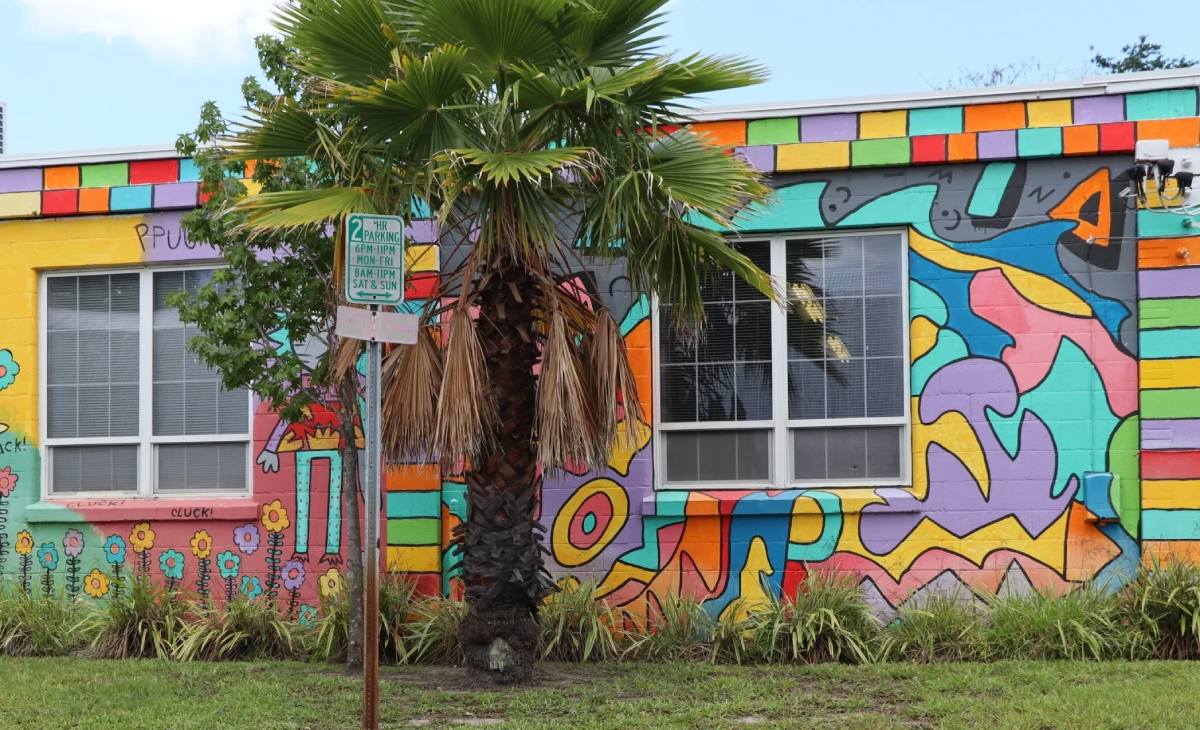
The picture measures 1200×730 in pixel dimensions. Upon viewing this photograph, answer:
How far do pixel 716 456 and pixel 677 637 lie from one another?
154 centimetres

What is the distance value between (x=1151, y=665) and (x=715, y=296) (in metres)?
4.24

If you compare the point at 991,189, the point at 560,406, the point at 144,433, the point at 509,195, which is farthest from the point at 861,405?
the point at 144,433

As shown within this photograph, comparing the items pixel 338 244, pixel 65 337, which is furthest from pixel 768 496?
pixel 65 337

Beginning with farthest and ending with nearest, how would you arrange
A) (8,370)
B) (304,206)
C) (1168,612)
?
(8,370) < (1168,612) < (304,206)

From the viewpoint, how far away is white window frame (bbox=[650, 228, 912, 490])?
33.3 feet

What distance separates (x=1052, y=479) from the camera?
Result: 9.85 m

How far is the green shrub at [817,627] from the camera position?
9352 mm

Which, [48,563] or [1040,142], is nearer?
[1040,142]

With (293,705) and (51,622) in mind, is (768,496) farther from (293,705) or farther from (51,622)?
(51,622)

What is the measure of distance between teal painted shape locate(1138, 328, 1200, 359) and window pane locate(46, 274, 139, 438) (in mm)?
8441

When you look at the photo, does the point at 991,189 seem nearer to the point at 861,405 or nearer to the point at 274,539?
the point at 861,405

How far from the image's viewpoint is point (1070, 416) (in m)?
9.85

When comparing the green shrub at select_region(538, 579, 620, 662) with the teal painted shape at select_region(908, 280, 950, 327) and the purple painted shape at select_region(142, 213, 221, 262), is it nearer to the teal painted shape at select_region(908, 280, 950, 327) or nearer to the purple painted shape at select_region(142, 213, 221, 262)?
the teal painted shape at select_region(908, 280, 950, 327)

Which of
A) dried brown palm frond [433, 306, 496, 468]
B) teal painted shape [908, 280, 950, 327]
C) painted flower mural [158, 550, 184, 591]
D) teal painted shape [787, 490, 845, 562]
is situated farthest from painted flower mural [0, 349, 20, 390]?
teal painted shape [908, 280, 950, 327]
